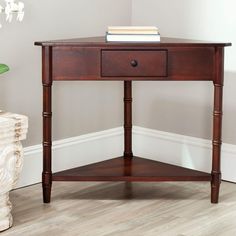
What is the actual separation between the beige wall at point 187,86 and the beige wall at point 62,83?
125mm

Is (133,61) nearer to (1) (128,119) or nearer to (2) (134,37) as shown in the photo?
(2) (134,37)

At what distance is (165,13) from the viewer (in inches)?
122

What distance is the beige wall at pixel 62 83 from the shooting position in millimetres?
2750

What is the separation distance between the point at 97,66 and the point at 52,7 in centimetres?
51

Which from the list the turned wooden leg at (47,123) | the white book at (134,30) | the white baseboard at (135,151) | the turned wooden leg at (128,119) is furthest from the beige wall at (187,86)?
the turned wooden leg at (47,123)

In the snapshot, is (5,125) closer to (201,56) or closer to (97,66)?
(97,66)

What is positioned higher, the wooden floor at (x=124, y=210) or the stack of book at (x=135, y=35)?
the stack of book at (x=135, y=35)

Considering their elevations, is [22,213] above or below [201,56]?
below

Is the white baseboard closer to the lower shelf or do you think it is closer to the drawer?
the lower shelf

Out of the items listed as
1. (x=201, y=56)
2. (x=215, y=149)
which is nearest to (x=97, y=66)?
(x=201, y=56)

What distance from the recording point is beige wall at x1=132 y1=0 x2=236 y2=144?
2889 mm

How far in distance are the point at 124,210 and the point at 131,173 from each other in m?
0.20

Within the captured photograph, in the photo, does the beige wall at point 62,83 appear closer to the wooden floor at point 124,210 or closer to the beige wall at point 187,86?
the beige wall at point 187,86

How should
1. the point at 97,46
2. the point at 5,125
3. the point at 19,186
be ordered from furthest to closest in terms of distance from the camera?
the point at 19,186 < the point at 97,46 < the point at 5,125
